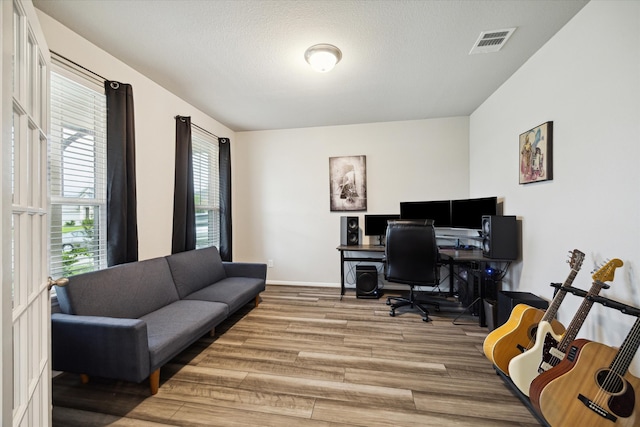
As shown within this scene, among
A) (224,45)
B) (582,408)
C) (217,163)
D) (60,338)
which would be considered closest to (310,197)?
(217,163)

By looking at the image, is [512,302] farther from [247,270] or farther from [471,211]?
[247,270]

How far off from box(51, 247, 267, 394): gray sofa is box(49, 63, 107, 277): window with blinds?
0.26 m

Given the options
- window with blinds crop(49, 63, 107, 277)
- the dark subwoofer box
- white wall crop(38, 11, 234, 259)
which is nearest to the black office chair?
the dark subwoofer box

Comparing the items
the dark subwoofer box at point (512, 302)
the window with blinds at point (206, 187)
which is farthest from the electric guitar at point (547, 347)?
the window with blinds at point (206, 187)

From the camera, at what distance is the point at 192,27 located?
6.07 ft

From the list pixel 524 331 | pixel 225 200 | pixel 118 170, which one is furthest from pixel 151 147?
pixel 524 331

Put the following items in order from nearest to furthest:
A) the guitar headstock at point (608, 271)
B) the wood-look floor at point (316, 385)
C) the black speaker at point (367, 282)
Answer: the guitar headstock at point (608, 271) < the wood-look floor at point (316, 385) < the black speaker at point (367, 282)

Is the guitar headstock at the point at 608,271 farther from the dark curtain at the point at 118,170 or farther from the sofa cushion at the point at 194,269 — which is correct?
the dark curtain at the point at 118,170

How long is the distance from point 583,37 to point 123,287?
3936mm

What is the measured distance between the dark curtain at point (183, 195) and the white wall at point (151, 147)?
0.20 feet

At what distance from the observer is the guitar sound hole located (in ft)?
3.79

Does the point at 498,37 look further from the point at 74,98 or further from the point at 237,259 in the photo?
the point at 237,259

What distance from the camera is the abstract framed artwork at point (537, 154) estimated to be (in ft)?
6.61

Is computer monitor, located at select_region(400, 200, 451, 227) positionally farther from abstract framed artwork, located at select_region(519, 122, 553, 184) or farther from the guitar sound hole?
the guitar sound hole
